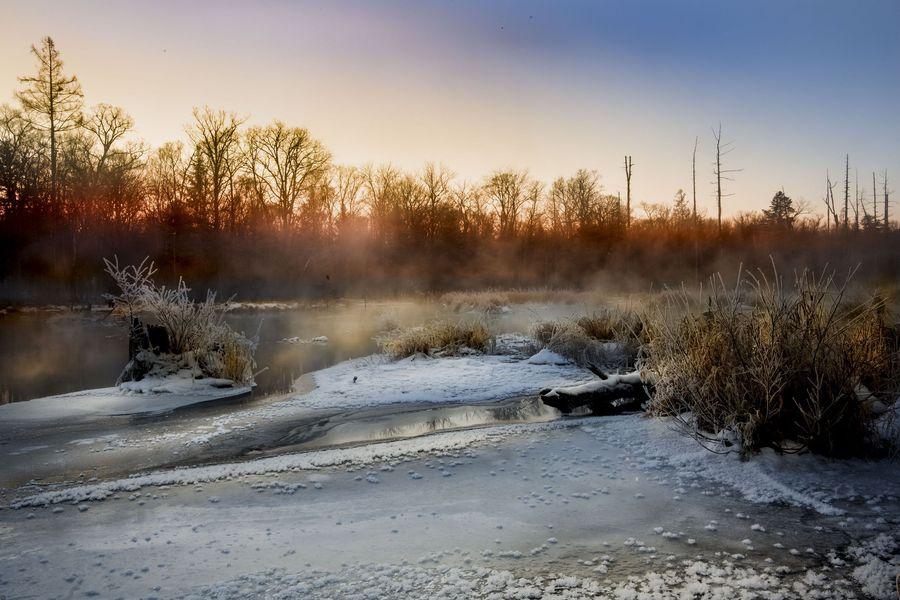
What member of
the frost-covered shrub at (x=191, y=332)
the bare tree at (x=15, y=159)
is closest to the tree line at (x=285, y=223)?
the bare tree at (x=15, y=159)

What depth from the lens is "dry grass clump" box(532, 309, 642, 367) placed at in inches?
416

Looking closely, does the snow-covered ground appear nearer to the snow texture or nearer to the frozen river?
the frozen river

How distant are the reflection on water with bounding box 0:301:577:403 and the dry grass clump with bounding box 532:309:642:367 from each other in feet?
6.92

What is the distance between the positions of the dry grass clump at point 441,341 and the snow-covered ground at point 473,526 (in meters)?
6.19

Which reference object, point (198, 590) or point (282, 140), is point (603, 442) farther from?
point (282, 140)

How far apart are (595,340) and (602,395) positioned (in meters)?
4.60

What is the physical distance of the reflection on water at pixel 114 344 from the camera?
Answer: 10.3m

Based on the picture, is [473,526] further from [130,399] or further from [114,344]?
[114,344]

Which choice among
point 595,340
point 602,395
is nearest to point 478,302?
point 595,340

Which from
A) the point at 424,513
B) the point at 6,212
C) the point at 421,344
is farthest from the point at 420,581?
the point at 6,212

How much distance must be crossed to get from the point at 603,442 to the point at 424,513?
234 cm

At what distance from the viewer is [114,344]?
15367 millimetres

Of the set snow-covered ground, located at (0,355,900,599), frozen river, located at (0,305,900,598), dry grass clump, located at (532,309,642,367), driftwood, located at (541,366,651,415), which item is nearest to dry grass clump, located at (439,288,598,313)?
dry grass clump, located at (532,309,642,367)

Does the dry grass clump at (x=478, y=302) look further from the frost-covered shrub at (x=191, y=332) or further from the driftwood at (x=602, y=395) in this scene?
the driftwood at (x=602, y=395)
